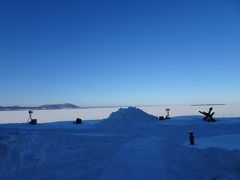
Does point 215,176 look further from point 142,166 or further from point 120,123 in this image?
point 120,123

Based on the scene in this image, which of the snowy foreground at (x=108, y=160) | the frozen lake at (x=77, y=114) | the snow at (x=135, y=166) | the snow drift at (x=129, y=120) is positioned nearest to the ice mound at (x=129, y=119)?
the snow drift at (x=129, y=120)

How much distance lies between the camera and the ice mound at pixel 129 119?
36.7m

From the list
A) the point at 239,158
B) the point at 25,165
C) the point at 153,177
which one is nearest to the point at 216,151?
the point at 239,158

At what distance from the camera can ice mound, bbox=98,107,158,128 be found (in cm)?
3666

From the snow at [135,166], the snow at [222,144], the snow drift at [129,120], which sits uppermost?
the snow drift at [129,120]

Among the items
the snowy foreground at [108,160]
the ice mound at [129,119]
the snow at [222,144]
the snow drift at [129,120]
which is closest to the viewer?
the snowy foreground at [108,160]

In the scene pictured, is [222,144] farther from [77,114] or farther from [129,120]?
[77,114]

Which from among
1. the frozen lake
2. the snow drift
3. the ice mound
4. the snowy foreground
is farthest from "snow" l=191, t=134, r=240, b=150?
the frozen lake

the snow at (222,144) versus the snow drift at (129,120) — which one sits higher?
the snow drift at (129,120)

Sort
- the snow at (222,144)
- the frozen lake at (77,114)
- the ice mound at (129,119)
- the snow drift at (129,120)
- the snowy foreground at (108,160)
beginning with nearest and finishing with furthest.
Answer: the snowy foreground at (108,160) → the snow at (222,144) → the snow drift at (129,120) → the ice mound at (129,119) → the frozen lake at (77,114)

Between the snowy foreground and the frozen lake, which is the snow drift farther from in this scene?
the frozen lake

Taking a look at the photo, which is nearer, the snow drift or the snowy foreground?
the snowy foreground

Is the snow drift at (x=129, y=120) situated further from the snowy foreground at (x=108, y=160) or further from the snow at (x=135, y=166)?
the snow at (x=135, y=166)

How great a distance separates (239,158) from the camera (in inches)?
440
